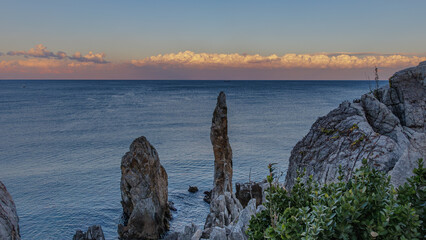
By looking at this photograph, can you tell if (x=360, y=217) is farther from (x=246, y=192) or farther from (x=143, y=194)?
(x=246, y=192)

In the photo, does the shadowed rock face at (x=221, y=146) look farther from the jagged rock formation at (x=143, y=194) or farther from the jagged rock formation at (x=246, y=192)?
the jagged rock formation at (x=143, y=194)

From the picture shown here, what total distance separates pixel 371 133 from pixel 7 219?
508 inches

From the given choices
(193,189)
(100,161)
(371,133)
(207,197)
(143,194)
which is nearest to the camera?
(371,133)

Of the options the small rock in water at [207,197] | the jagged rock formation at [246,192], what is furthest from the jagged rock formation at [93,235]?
the small rock in water at [207,197]

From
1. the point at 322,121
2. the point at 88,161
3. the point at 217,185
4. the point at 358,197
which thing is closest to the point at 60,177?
the point at 88,161

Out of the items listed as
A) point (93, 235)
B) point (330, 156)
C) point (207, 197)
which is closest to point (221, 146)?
point (207, 197)

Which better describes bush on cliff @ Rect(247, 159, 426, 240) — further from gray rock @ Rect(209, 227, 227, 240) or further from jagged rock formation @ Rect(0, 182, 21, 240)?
jagged rock formation @ Rect(0, 182, 21, 240)

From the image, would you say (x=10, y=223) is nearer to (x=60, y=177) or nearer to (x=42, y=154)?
(x=60, y=177)

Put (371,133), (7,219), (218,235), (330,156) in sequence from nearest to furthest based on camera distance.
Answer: (218,235)
(7,219)
(371,133)
(330,156)

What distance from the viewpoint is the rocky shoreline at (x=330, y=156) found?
396 inches

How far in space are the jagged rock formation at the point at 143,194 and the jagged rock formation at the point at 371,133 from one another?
13343mm

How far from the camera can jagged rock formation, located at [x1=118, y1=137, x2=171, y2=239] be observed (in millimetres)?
23797

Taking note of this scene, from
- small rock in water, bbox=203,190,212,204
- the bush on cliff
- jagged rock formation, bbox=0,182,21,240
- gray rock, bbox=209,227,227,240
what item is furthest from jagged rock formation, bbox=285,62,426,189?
small rock in water, bbox=203,190,212,204

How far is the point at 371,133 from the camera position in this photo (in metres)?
12.3
